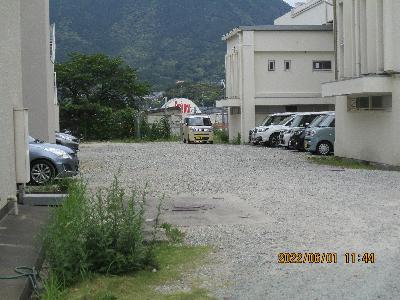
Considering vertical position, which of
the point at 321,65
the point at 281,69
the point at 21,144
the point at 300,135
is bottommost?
the point at 300,135

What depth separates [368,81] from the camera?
20.6 m

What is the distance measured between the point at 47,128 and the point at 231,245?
51.7ft

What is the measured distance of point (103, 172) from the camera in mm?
21375

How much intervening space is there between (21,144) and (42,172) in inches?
191

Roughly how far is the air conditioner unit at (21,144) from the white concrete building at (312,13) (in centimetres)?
3393

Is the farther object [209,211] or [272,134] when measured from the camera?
[272,134]

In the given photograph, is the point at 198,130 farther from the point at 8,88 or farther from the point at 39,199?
the point at 8,88

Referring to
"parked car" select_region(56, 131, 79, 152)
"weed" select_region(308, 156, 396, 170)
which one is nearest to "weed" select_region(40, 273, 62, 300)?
"weed" select_region(308, 156, 396, 170)

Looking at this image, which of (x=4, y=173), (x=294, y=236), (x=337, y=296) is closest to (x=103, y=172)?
(x=4, y=173)

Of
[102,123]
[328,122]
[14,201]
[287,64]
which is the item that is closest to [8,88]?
[14,201]

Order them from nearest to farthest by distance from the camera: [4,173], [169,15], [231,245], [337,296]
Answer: [337,296]
[231,245]
[4,173]
[169,15]

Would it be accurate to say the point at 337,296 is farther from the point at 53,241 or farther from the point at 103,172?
the point at 103,172

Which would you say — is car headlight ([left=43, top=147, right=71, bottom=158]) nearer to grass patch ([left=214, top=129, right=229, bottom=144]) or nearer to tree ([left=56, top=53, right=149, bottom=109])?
grass patch ([left=214, top=129, right=229, bottom=144])

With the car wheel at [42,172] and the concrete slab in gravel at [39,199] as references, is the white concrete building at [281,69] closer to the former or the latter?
the car wheel at [42,172]
